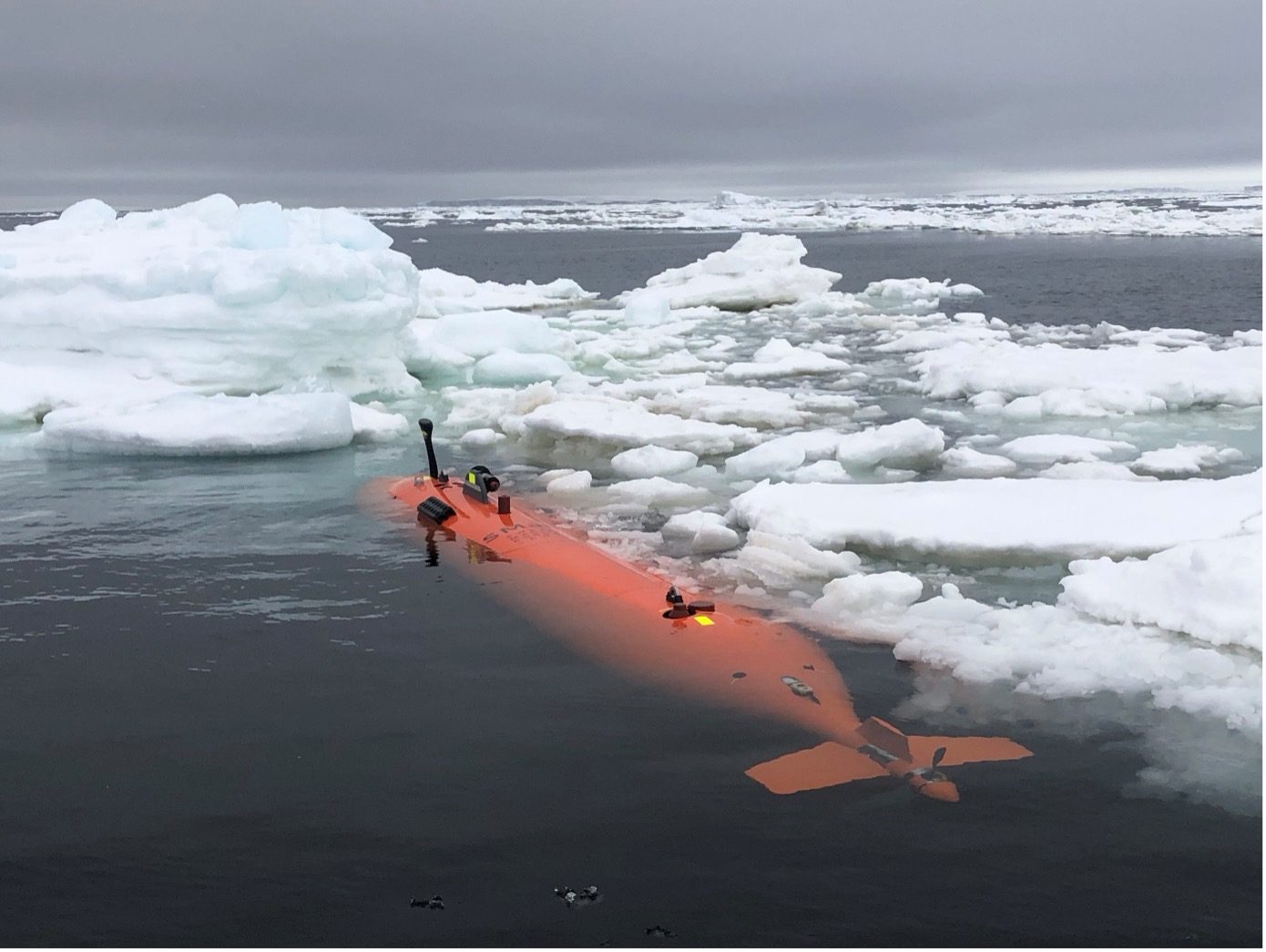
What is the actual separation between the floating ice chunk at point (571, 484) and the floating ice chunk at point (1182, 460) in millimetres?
6916

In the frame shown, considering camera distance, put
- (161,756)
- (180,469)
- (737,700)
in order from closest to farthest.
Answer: (161,756), (737,700), (180,469)

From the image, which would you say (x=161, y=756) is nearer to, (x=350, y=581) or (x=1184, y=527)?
(x=350, y=581)

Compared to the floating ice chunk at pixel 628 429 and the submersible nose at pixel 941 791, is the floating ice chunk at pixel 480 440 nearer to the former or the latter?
the floating ice chunk at pixel 628 429

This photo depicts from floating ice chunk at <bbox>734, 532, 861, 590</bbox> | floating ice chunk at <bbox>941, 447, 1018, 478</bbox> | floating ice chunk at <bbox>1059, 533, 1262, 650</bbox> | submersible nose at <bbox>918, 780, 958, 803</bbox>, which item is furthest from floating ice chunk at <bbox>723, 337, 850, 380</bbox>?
submersible nose at <bbox>918, 780, 958, 803</bbox>

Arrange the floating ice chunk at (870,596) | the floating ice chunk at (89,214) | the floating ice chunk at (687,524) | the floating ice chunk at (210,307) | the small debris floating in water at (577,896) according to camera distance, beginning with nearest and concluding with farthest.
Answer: the small debris floating in water at (577,896)
the floating ice chunk at (870,596)
the floating ice chunk at (687,524)
the floating ice chunk at (210,307)
the floating ice chunk at (89,214)

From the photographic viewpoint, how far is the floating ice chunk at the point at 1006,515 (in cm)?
1057

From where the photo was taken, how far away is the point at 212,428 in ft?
52.5

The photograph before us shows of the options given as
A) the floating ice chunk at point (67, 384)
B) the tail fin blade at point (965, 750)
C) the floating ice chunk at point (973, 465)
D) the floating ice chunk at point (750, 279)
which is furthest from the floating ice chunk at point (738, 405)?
the floating ice chunk at point (750, 279)

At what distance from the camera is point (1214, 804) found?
667 cm

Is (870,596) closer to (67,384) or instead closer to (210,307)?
(210,307)

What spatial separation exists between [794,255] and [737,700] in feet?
104

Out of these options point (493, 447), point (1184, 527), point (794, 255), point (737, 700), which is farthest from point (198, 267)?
point (794, 255)

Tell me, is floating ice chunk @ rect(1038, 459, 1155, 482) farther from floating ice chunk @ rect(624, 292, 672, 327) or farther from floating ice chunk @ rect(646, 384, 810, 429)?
floating ice chunk @ rect(624, 292, 672, 327)

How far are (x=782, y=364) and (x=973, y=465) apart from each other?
8.73 m
